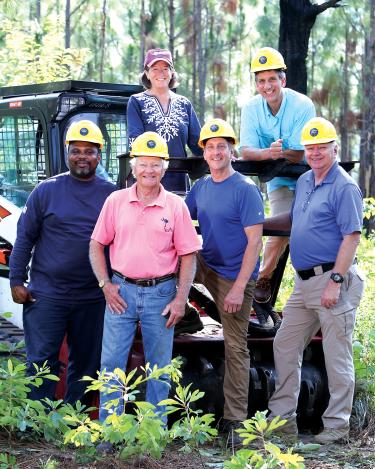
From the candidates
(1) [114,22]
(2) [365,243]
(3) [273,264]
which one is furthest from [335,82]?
(3) [273,264]

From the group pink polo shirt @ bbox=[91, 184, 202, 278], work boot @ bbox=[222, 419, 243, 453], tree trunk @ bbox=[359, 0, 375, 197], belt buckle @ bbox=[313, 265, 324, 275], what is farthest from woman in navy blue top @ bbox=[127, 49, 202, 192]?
tree trunk @ bbox=[359, 0, 375, 197]

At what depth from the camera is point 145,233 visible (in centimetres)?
566

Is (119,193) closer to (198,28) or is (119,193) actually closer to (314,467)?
(314,467)

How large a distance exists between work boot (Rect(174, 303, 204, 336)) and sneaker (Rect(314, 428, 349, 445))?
1.10 metres

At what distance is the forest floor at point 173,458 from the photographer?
17.3 ft

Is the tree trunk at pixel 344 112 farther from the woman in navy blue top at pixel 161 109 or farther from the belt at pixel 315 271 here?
the belt at pixel 315 271

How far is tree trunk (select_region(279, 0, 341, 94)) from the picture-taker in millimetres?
11047

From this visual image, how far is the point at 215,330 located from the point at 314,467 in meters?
1.68

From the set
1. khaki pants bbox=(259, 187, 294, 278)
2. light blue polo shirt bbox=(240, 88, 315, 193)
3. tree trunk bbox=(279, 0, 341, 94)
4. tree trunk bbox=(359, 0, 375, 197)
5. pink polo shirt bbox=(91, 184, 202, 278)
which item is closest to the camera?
pink polo shirt bbox=(91, 184, 202, 278)

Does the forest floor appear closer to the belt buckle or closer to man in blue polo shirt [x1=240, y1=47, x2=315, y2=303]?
the belt buckle

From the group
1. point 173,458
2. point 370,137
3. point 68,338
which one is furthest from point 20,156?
point 370,137

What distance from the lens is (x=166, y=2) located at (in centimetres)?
3516

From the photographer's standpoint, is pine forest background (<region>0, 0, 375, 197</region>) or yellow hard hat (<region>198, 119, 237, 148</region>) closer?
yellow hard hat (<region>198, 119, 237, 148</region>)

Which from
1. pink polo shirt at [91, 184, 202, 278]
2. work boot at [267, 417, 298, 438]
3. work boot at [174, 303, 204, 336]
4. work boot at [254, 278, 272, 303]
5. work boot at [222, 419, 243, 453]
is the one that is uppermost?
pink polo shirt at [91, 184, 202, 278]
